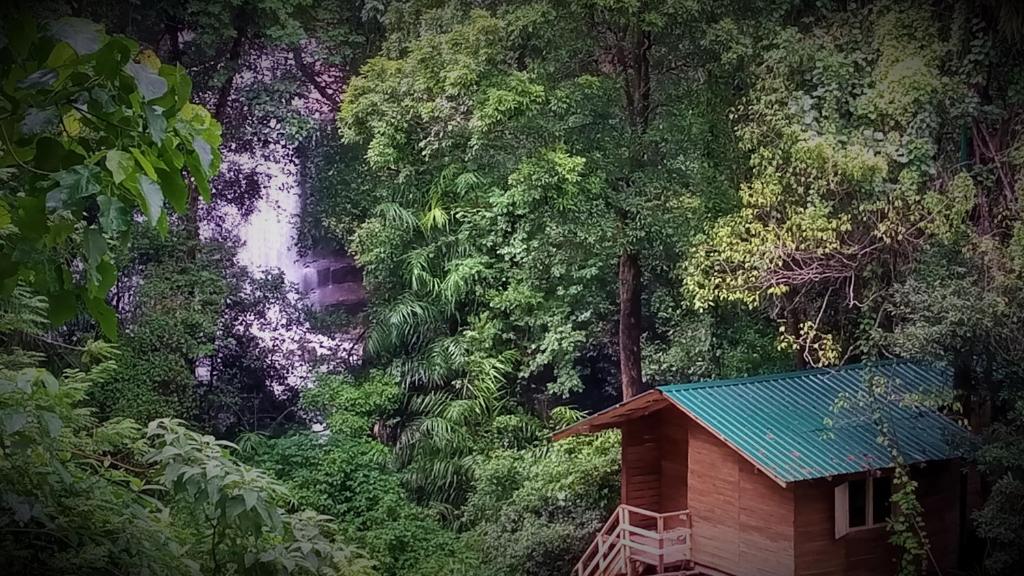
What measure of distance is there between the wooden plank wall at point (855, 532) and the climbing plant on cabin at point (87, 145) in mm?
2468

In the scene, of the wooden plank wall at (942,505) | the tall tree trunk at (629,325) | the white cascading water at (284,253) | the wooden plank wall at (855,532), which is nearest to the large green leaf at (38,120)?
the wooden plank wall at (855,532)

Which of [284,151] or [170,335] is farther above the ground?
[284,151]

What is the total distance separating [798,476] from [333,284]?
205cm

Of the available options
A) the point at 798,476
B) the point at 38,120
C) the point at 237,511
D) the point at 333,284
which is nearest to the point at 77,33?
the point at 38,120

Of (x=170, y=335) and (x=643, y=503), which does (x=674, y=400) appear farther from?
(x=170, y=335)

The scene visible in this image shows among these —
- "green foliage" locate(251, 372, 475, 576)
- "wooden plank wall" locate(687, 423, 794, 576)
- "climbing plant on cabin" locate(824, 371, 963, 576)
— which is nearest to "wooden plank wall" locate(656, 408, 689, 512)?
"wooden plank wall" locate(687, 423, 794, 576)

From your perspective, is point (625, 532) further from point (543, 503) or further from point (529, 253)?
point (529, 253)

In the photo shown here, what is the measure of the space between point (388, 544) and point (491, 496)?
17.5 inches

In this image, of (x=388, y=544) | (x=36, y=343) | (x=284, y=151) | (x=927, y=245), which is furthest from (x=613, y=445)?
(x=36, y=343)

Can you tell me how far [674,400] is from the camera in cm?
323

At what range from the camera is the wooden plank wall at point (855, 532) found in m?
2.88

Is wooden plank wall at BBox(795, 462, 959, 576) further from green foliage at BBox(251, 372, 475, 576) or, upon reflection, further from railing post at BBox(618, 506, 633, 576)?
green foliage at BBox(251, 372, 475, 576)

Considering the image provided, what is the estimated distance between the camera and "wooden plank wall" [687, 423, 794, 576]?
3.00 meters

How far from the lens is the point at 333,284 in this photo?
4.03 metres
